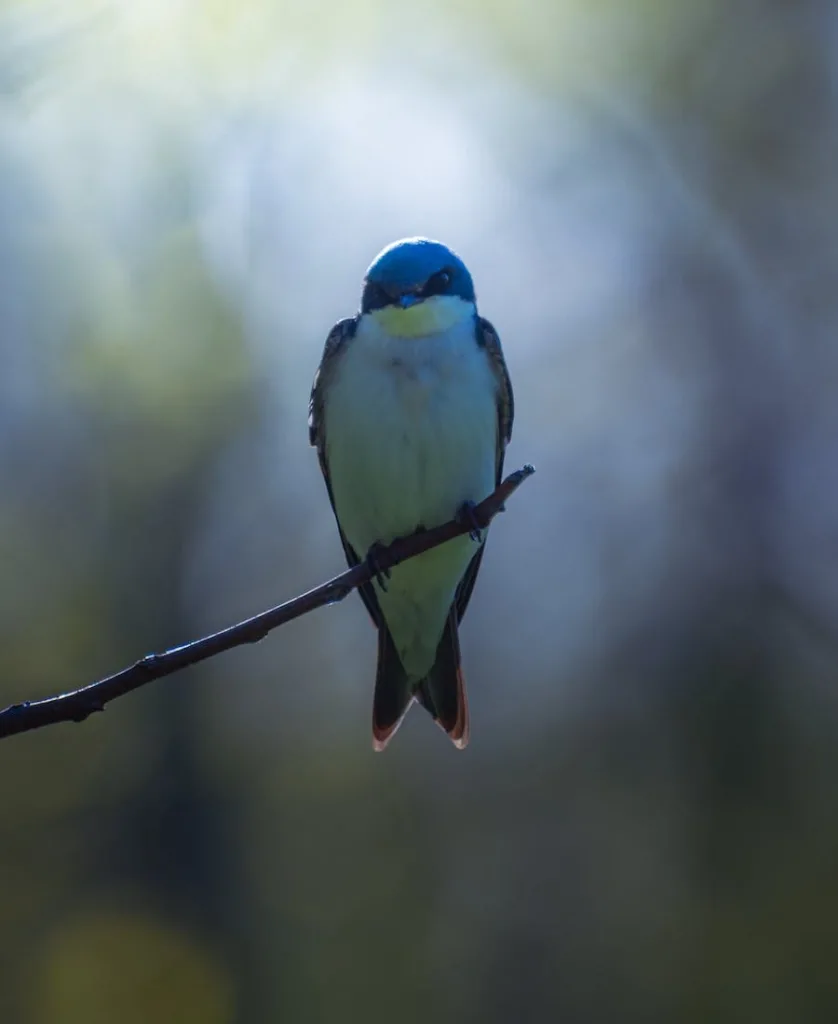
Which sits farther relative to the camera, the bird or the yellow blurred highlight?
the yellow blurred highlight

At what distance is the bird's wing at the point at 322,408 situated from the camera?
4276 millimetres

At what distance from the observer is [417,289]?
4133 millimetres

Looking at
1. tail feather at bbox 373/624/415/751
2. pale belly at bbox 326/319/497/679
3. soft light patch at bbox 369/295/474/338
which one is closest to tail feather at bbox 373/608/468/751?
tail feather at bbox 373/624/415/751

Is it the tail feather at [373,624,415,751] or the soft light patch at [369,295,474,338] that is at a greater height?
the soft light patch at [369,295,474,338]

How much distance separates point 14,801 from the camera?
29.1ft

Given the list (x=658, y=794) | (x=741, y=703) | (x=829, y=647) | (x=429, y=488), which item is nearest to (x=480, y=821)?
(x=658, y=794)

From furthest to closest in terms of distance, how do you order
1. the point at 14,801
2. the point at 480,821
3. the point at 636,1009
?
1. the point at 480,821
2. the point at 14,801
3. the point at 636,1009

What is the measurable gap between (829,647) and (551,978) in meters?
2.93

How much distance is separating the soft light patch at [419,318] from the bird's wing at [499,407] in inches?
4.7

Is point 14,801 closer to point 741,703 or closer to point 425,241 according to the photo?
point 741,703

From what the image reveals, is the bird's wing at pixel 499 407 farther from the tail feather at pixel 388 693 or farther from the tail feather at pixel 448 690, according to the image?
the tail feather at pixel 388 693

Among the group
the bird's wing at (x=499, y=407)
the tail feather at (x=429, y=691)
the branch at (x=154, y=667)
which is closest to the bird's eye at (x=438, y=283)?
the bird's wing at (x=499, y=407)

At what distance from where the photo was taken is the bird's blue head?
4.11 meters

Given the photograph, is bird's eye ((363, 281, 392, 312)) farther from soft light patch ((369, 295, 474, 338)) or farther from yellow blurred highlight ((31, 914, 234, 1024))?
yellow blurred highlight ((31, 914, 234, 1024))
